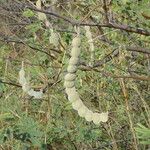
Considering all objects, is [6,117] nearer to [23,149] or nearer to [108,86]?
[23,149]

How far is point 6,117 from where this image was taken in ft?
7.97

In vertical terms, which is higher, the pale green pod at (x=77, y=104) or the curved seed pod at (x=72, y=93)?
the curved seed pod at (x=72, y=93)

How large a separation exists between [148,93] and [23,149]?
2.24 ft

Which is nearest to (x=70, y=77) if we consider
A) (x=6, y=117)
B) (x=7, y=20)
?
(x=6, y=117)

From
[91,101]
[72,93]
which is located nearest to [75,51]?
[72,93]

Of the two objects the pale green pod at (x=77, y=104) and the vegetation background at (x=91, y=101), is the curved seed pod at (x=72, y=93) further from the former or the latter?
the vegetation background at (x=91, y=101)

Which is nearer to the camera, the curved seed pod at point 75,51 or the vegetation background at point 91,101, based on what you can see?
the curved seed pod at point 75,51

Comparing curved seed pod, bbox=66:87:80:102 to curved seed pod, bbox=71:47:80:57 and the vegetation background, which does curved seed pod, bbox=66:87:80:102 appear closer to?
curved seed pod, bbox=71:47:80:57

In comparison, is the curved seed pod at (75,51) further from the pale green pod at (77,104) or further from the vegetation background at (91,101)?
the vegetation background at (91,101)

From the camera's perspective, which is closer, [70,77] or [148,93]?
[70,77]

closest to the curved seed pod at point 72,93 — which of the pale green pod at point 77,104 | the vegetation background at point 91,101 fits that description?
the pale green pod at point 77,104

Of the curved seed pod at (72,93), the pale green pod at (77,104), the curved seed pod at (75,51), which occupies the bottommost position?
the pale green pod at (77,104)

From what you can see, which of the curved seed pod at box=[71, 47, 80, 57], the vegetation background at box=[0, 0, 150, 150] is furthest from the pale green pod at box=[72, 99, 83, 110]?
the vegetation background at box=[0, 0, 150, 150]

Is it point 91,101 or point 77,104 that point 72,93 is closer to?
point 77,104
